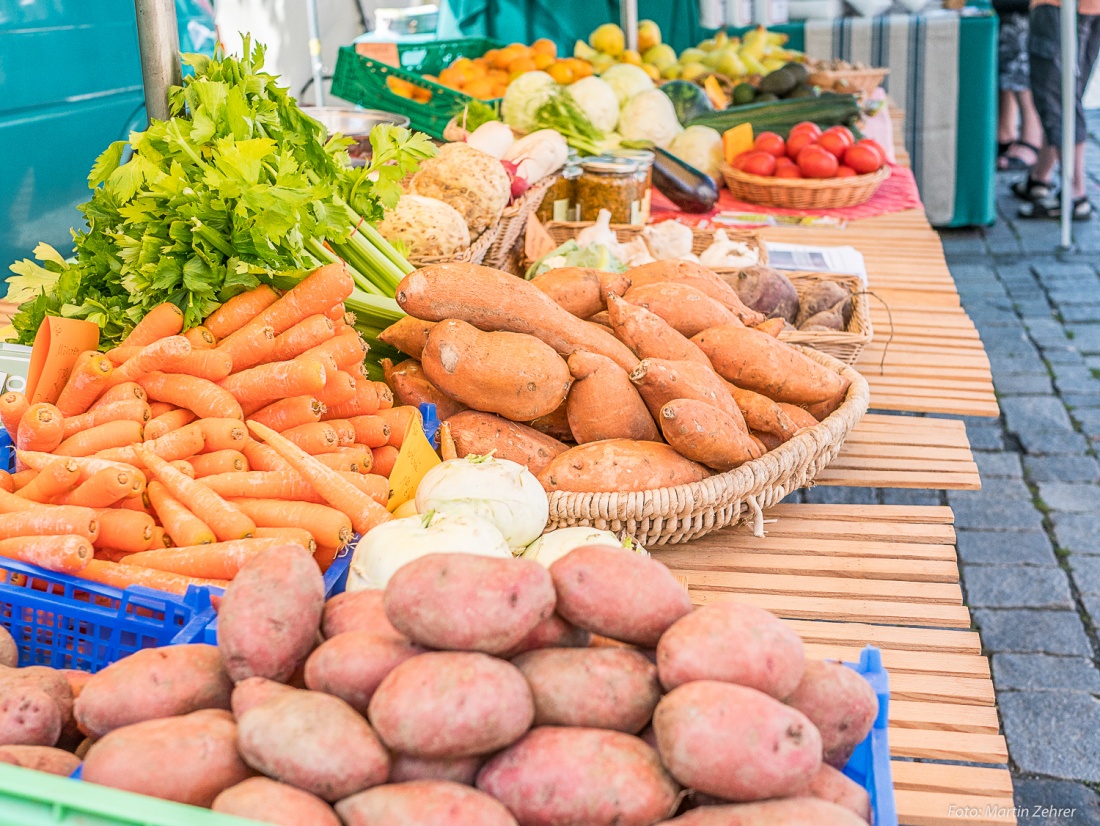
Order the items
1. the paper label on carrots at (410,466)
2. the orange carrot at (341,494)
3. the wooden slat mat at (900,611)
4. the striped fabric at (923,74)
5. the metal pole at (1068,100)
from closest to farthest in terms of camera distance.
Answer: the wooden slat mat at (900,611), the orange carrot at (341,494), the paper label on carrots at (410,466), the metal pole at (1068,100), the striped fabric at (923,74)

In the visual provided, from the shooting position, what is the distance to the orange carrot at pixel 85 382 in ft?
4.88

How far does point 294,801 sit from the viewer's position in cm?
76

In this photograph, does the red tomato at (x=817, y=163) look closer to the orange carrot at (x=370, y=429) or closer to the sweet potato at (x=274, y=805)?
the orange carrot at (x=370, y=429)

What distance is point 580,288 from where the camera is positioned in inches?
76.3

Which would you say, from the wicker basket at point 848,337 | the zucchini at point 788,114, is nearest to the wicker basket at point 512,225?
the wicker basket at point 848,337

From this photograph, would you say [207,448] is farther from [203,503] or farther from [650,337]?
[650,337]

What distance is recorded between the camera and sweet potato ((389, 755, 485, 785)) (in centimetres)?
82

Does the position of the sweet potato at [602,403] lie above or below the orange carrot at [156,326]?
below

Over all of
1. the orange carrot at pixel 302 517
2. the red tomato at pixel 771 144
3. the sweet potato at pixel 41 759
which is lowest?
the orange carrot at pixel 302 517

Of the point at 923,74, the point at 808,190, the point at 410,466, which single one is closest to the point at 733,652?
the point at 410,466

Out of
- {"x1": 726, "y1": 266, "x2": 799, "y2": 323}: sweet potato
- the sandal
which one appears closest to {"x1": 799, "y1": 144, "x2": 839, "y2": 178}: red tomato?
{"x1": 726, "y1": 266, "x2": 799, "y2": 323}: sweet potato

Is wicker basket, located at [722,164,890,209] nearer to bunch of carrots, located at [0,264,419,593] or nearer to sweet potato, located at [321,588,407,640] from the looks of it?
bunch of carrots, located at [0,264,419,593]

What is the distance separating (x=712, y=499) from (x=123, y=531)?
3.00 ft

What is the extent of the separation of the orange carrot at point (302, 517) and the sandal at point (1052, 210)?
6.62 metres
